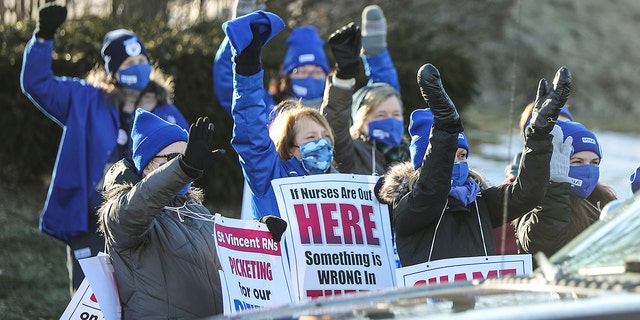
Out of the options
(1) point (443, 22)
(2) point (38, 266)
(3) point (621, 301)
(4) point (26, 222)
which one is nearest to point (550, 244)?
(3) point (621, 301)

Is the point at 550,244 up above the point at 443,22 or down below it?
below

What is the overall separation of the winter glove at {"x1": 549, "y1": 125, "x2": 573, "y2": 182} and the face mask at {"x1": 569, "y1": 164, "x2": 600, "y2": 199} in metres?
0.34

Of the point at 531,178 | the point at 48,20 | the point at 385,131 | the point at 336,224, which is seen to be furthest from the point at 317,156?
the point at 48,20

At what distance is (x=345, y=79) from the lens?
7.42 m

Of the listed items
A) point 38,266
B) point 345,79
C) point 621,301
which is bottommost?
point 38,266

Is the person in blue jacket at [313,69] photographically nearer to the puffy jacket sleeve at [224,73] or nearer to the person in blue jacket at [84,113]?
the puffy jacket sleeve at [224,73]

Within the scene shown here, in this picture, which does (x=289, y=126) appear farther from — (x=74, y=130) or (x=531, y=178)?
(x=74, y=130)

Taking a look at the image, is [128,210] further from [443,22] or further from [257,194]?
[443,22]

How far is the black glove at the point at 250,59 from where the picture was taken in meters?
6.16

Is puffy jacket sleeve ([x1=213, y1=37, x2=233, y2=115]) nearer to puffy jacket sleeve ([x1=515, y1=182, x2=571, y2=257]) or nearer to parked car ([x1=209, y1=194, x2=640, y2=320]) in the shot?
puffy jacket sleeve ([x1=515, y1=182, x2=571, y2=257])

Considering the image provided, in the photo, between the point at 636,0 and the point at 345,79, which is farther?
the point at 636,0

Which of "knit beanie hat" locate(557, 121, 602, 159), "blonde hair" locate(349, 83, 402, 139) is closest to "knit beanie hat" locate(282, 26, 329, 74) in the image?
"blonde hair" locate(349, 83, 402, 139)

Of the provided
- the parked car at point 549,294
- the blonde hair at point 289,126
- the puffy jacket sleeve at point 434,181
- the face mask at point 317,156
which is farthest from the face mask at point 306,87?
the parked car at point 549,294

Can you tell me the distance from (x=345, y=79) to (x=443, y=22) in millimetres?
11597
